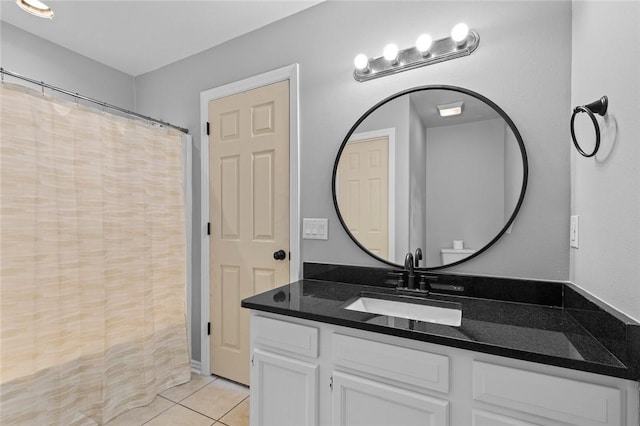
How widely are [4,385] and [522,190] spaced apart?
2576 mm

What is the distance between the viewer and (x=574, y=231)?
1.29 m

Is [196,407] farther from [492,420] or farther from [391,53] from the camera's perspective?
[391,53]

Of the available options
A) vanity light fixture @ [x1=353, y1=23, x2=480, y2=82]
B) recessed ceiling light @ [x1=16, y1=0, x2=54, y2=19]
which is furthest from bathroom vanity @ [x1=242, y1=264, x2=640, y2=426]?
recessed ceiling light @ [x1=16, y1=0, x2=54, y2=19]

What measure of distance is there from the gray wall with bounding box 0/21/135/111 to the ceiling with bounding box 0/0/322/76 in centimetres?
6

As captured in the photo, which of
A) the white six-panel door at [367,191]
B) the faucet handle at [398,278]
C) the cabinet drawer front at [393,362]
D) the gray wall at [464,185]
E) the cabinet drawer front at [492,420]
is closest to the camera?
the cabinet drawer front at [492,420]

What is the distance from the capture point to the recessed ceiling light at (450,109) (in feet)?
5.10

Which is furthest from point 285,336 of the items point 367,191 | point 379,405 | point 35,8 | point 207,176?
point 35,8

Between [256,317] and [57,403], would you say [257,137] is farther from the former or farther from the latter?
[57,403]

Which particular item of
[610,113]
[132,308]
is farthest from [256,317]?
[610,113]

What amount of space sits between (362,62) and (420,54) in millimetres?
299

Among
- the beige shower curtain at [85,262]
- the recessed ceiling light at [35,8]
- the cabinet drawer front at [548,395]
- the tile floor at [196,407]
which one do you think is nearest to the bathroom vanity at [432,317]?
the cabinet drawer front at [548,395]

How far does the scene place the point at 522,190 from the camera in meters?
1.43

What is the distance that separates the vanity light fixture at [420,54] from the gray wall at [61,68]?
2183 mm

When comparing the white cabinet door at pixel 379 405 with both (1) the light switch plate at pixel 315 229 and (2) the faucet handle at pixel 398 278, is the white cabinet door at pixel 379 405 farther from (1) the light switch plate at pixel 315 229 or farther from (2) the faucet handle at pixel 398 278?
(1) the light switch plate at pixel 315 229
